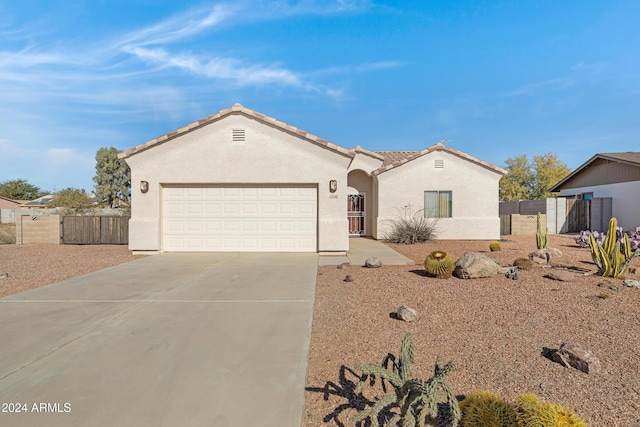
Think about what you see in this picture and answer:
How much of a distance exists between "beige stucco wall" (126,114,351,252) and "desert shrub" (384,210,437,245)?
15.7ft

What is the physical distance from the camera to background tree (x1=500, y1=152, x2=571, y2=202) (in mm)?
44750

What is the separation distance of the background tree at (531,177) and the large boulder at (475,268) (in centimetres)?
4218

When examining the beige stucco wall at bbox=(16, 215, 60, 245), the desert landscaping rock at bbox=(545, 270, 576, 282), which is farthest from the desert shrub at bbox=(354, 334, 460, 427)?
the beige stucco wall at bbox=(16, 215, 60, 245)

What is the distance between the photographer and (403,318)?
503 cm

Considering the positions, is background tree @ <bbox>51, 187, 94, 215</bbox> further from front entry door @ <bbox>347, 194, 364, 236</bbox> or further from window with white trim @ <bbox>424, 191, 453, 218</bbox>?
window with white trim @ <bbox>424, 191, 453, 218</bbox>

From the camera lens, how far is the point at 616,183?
2161cm

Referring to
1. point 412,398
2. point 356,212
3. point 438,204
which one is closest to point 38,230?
point 356,212

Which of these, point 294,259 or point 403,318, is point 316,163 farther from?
point 403,318

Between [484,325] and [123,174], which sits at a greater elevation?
[123,174]

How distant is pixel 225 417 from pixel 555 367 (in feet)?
10.6

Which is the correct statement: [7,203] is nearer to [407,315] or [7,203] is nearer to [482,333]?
[407,315]

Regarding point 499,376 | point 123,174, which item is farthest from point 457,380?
point 123,174

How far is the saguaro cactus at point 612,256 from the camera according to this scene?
304 inches

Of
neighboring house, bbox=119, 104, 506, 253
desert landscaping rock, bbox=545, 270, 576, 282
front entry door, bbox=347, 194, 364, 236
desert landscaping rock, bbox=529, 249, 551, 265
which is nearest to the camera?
desert landscaping rock, bbox=545, 270, 576, 282
